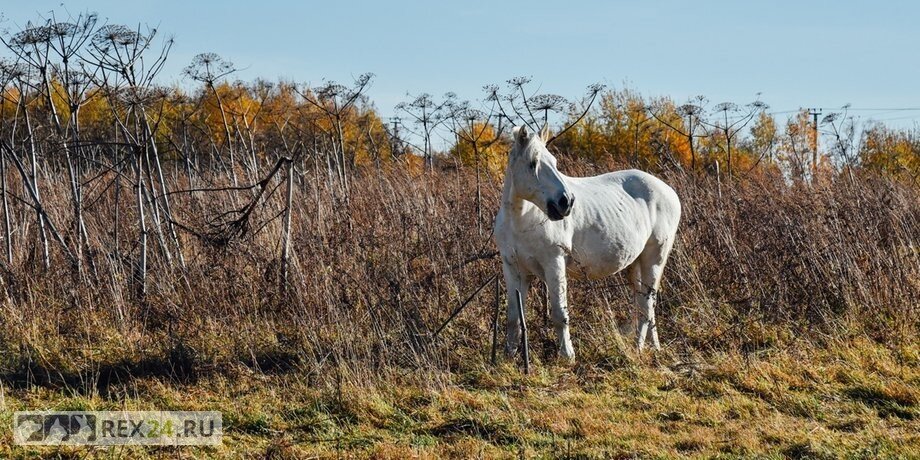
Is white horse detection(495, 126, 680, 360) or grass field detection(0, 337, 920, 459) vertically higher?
white horse detection(495, 126, 680, 360)

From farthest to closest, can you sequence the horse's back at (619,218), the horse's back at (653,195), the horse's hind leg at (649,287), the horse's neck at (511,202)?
1. the horse's back at (653,195)
2. the horse's hind leg at (649,287)
3. the horse's back at (619,218)
4. the horse's neck at (511,202)

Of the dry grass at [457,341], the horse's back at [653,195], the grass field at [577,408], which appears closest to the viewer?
the grass field at [577,408]

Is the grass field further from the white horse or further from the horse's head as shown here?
the horse's head

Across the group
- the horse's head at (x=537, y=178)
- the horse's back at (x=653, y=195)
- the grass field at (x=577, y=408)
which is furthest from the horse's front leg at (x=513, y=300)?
the horse's back at (x=653, y=195)

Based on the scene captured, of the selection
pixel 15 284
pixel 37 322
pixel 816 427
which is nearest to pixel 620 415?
pixel 816 427

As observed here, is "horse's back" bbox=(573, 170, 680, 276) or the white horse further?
"horse's back" bbox=(573, 170, 680, 276)

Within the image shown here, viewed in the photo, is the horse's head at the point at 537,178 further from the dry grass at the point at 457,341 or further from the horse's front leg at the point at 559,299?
the dry grass at the point at 457,341

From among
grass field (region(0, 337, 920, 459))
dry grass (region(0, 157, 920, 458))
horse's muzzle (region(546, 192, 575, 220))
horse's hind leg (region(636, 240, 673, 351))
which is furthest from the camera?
horse's hind leg (region(636, 240, 673, 351))

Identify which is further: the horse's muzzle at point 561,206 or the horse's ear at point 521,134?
the horse's ear at point 521,134

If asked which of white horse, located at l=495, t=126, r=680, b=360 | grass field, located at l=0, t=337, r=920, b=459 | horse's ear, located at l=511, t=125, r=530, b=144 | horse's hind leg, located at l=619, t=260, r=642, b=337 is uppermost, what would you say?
horse's ear, located at l=511, t=125, r=530, b=144

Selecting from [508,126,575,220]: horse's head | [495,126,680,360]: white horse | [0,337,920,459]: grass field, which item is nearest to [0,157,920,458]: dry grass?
[0,337,920,459]: grass field

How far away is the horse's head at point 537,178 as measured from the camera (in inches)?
241

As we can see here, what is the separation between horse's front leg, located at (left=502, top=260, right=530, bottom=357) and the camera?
667 centimetres

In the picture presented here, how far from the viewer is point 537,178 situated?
245 inches
